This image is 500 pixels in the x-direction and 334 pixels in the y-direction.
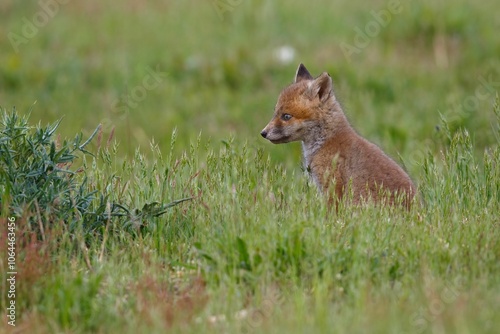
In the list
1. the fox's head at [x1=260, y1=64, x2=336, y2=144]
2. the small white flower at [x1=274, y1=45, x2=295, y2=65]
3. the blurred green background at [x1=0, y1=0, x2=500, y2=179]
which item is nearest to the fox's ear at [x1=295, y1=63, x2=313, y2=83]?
the fox's head at [x1=260, y1=64, x2=336, y2=144]

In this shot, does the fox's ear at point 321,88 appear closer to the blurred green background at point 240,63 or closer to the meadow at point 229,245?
the meadow at point 229,245

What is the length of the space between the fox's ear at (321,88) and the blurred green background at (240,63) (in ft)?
11.9

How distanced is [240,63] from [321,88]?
7.08 m

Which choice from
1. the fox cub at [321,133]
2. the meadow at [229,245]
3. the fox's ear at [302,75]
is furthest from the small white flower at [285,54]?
the fox cub at [321,133]

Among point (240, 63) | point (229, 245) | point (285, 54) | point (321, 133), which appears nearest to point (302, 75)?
point (321, 133)

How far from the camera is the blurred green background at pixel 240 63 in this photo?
13.8 metres

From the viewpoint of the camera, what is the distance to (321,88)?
8.63 m

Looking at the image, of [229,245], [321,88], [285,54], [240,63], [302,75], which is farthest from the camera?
[285,54]

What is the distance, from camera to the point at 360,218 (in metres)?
6.45

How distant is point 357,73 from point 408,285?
952 cm

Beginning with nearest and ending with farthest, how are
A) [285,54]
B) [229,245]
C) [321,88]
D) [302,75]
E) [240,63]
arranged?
[229,245] < [321,88] < [302,75] < [240,63] < [285,54]

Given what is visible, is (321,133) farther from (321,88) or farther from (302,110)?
(321,88)

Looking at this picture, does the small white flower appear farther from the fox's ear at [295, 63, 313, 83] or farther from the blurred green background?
the fox's ear at [295, 63, 313, 83]

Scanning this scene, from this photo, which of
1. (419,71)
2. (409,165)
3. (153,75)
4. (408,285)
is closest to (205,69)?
(153,75)
